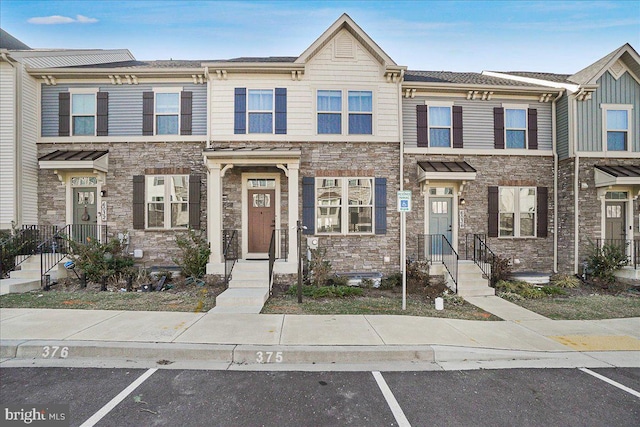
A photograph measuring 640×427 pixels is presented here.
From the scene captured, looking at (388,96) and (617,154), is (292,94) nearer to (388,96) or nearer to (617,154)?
(388,96)

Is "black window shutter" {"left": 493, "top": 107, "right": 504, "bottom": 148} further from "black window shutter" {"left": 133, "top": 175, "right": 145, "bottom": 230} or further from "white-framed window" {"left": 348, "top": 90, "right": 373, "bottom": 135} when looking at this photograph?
"black window shutter" {"left": 133, "top": 175, "right": 145, "bottom": 230}

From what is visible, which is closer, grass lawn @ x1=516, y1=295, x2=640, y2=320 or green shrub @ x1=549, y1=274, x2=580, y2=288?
grass lawn @ x1=516, y1=295, x2=640, y2=320

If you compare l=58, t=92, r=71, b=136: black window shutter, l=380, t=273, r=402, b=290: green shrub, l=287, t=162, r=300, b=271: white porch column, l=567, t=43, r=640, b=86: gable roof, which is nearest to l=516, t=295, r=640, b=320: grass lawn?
l=380, t=273, r=402, b=290: green shrub

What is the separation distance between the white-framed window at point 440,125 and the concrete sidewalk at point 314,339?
6218 millimetres

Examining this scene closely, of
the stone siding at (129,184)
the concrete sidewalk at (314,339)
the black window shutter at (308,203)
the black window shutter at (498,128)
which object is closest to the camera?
the concrete sidewalk at (314,339)

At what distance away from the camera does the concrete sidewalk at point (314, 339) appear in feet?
14.3

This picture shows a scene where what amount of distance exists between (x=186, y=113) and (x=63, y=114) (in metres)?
3.92

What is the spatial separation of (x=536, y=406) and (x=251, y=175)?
8.49 m

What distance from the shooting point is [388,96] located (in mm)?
9930

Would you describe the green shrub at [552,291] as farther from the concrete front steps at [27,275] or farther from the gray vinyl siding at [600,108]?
the concrete front steps at [27,275]

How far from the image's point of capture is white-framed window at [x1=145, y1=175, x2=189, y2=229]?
9.92 m

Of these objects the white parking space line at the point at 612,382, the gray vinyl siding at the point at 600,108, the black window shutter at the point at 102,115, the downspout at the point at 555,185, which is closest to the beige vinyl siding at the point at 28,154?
the black window shutter at the point at 102,115

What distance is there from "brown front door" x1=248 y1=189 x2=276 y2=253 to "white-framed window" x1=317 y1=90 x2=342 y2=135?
269 centimetres

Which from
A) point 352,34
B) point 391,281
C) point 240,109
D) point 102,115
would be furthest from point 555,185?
point 102,115
